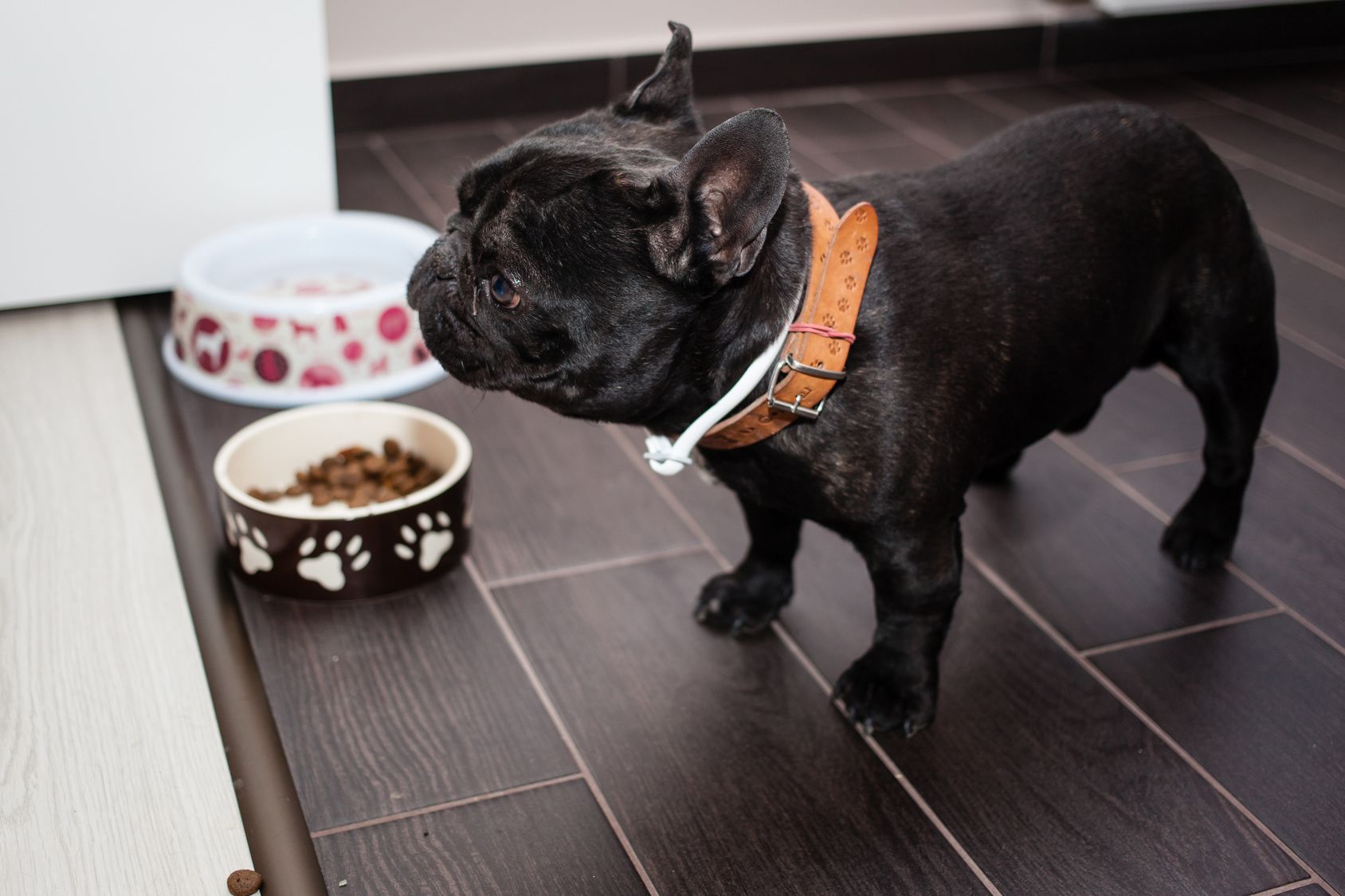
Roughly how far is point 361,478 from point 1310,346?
6.67 ft

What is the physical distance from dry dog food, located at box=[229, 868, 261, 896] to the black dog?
0.62 m

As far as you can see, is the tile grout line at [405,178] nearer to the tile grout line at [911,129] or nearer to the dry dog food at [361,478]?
the dry dog food at [361,478]

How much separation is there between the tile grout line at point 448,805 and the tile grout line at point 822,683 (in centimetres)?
40

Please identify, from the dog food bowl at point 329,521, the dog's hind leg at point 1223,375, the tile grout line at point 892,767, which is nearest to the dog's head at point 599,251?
the dog food bowl at point 329,521

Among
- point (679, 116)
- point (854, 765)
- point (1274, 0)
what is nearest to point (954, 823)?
point (854, 765)

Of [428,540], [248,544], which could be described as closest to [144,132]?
[248,544]

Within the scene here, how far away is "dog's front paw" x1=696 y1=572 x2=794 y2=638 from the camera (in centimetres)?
205

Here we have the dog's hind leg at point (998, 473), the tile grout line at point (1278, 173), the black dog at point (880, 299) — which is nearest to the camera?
the black dog at point (880, 299)

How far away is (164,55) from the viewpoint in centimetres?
269

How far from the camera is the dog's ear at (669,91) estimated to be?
1.61 metres

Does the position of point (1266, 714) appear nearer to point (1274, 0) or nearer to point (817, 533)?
point (817, 533)

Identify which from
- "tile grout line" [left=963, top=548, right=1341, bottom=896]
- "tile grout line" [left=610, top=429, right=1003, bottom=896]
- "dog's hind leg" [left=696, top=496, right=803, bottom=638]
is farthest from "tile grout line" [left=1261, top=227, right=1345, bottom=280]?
"dog's hind leg" [left=696, top=496, right=803, bottom=638]

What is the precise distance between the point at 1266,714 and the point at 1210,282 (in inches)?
24.0

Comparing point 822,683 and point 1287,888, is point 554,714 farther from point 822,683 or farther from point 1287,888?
point 1287,888
